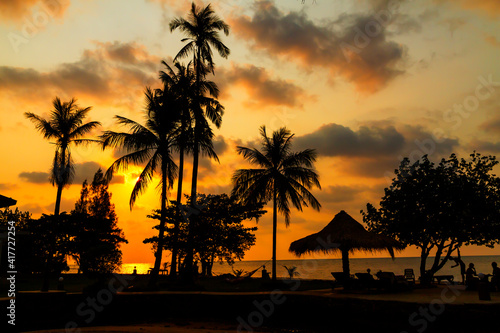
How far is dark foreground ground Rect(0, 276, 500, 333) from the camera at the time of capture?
12320 mm

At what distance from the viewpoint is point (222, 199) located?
30094 mm

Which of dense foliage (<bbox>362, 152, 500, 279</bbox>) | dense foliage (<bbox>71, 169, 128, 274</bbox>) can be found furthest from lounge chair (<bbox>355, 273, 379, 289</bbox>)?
dense foliage (<bbox>71, 169, 128, 274</bbox>)

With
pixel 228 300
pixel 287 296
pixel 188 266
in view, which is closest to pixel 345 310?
pixel 287 296

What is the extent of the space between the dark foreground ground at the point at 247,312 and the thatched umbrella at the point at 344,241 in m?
2.51

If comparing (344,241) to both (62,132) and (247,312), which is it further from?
(62,132)

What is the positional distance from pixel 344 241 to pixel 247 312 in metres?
5.70

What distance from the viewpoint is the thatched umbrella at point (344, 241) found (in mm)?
18344

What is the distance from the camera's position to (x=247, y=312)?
15461mm

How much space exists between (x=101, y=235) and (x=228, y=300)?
91.5ft

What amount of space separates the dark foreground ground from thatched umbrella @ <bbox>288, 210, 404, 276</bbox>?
8.23 feet

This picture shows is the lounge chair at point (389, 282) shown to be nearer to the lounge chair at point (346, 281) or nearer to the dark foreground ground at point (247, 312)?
the dark foreground ground at point (247, 312)

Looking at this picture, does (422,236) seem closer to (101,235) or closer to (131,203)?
(131,203)

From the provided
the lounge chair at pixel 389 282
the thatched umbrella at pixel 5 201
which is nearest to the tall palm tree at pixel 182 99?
the thatched umbrella at pixel 5 201

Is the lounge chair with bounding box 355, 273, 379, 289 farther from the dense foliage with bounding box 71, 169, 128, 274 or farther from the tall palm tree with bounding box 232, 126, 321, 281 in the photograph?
the dense foliage with bounding box 71, 169, 128, 274
